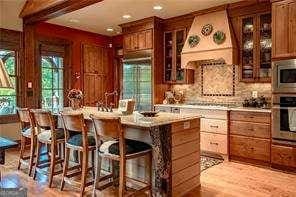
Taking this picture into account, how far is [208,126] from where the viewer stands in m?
5.00

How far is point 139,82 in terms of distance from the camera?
249 inches

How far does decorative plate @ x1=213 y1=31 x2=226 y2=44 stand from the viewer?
503 cm

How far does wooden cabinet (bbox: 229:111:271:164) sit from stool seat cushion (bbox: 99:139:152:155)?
219 centimetres

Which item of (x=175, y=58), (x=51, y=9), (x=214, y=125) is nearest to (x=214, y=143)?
(x=214, y=125)

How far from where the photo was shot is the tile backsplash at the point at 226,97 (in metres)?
4.98

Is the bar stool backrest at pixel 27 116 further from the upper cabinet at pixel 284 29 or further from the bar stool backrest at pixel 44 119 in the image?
the upper cabinet at pixel 284 29

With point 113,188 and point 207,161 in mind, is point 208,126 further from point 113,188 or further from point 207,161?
point 113,188

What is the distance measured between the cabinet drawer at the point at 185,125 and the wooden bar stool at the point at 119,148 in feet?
1.20

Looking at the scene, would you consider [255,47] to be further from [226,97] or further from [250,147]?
[250,147]

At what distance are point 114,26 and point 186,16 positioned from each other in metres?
1.97

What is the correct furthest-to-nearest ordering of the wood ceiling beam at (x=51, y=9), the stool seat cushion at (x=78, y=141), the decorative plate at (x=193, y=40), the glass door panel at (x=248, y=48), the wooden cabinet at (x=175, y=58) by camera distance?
the wooden cabinet at (x=175, y=58) → the decorative plate at (x=193, y=40) → the glass door panel at (x=248, y=48) → the wood ceiling beam at (x=51, y=9) → the stool seat cushion at (x=78, y=141)

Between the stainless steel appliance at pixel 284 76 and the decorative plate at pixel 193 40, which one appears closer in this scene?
the stainless steel appliance at pixel 284 76

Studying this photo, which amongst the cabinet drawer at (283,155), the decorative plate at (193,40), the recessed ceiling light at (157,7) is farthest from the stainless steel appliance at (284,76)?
the recessed ceiling light at (157,7)

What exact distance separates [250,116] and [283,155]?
2.52 ft
